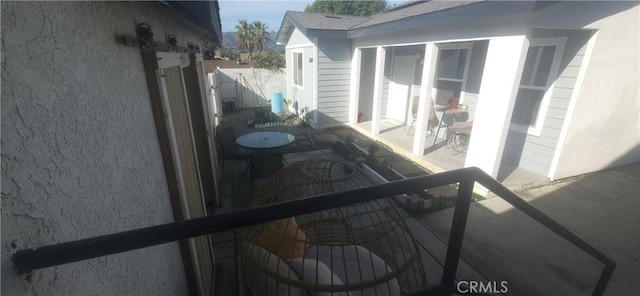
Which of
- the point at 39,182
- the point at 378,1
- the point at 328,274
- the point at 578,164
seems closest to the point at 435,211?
the point at 328,274

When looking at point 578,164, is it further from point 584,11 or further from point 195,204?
point 195,204

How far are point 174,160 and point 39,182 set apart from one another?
1.16m

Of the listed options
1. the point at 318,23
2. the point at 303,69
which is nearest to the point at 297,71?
the point at 303,69

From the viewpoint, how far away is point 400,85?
8.76 meters

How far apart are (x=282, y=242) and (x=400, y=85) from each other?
770 cm

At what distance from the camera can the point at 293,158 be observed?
6.40 metres

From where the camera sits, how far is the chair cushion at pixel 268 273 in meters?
1.81

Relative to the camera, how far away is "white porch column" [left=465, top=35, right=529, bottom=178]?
13.2 ft

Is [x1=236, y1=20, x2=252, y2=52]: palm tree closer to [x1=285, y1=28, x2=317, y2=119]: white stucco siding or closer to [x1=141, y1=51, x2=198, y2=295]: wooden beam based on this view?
[x1=285, y1=28, x2=317, y2=119]: white stucco siding

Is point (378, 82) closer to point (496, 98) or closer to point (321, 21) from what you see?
point (321, 21)

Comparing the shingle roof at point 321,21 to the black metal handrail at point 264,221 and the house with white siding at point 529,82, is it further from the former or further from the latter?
the black metal handrail at point 264,221

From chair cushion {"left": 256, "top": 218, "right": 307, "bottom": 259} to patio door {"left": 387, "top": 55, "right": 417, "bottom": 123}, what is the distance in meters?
7.10

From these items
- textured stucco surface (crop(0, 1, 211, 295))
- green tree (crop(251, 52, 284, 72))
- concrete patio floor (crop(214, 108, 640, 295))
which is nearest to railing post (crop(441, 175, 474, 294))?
textured stucco surface (crop(0, 1, 211, 295))

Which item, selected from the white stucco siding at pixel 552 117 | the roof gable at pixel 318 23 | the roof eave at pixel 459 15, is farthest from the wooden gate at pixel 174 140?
the roof gable at pixel 318 23
